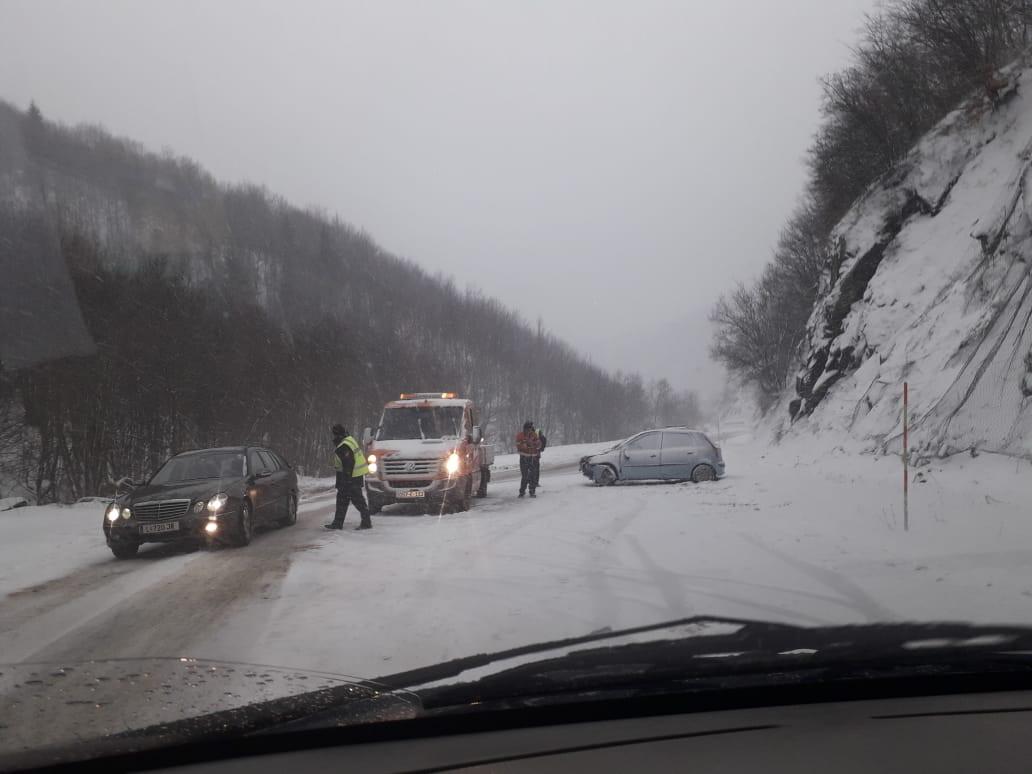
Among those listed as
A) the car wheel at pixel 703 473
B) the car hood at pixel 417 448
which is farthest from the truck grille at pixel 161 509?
the car wheel at pixel 703 473

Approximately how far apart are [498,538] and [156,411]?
21.0 meters

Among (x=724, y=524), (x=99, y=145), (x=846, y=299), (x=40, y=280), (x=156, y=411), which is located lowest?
(x=724, y=524)

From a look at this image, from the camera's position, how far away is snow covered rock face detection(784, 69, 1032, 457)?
38.1ft

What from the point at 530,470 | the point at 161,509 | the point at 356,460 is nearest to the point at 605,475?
the point at 530,470

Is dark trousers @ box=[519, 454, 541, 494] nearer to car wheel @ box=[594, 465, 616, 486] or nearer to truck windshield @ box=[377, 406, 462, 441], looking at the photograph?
truck windshield @ box=[377, 406, 462, 441]

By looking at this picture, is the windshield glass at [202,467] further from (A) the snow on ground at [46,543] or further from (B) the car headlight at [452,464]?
(B) the car headlight at [452,464]

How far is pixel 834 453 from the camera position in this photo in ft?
59.1

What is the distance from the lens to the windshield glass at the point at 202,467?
1173 cm

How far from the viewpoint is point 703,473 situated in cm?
1961

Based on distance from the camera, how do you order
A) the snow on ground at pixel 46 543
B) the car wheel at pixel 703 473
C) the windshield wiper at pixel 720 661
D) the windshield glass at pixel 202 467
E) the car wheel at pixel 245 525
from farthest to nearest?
1. the car wheel at pixel 703 473
2. the windshield glass at pixel 202 467
3. the car wheel at pixel 245 525
4. the snow on ground at pixel 46 543
5. the windshield wiper at pixel 720 661

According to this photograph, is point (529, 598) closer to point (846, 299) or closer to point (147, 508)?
point (147, 508)

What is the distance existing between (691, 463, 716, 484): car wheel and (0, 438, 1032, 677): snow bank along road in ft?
17.6

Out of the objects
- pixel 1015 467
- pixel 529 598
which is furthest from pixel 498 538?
pixel 1015 467

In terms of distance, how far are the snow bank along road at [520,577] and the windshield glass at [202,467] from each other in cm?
112
